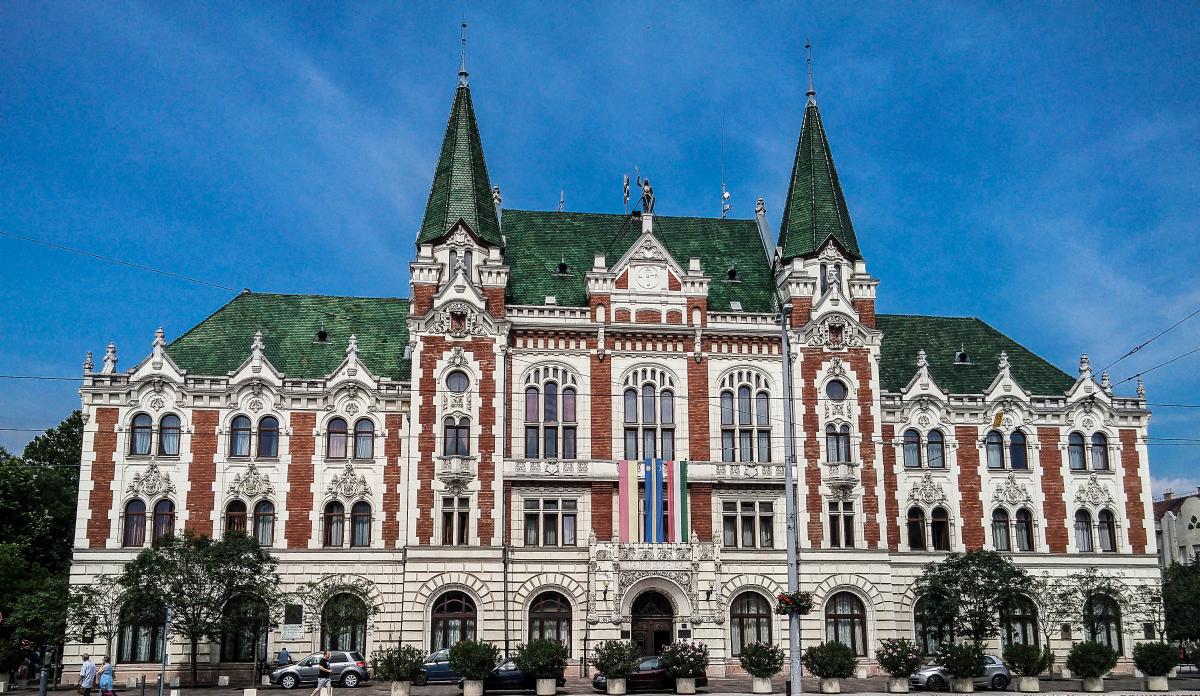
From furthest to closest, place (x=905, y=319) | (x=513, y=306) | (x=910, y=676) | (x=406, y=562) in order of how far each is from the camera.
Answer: (x=905, y=319), (x=513, y=306), (x=406, y=562), (x=910, y=676)

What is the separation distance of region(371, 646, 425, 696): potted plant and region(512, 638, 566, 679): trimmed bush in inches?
153

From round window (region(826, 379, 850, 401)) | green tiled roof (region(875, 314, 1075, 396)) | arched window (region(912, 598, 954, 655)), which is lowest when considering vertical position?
arched window (region(912, 598, 954, 655))

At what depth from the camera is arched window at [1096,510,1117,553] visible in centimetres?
5878

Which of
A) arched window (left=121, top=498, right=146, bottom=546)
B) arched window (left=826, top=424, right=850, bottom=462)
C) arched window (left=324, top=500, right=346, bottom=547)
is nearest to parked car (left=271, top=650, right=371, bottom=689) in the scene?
arched window (left=324, top=500, right=346, bottom=547)

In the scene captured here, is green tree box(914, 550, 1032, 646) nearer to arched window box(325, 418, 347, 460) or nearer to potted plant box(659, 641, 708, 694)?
potted plant box(659, 641, 708, 694)

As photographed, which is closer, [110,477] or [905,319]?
[110,477]

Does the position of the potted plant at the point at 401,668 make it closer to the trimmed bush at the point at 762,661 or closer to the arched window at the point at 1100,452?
the trimmed bush at the point at 762,661

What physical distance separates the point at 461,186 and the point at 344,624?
22.2 metres

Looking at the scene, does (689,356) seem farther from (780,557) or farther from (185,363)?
(185,363)

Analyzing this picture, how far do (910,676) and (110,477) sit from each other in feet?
121

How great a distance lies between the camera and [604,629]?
51719 mm

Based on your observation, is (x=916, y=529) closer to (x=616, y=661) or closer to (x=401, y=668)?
(x=616, y=661)

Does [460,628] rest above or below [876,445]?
below

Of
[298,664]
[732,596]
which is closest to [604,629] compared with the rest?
[732,596]
